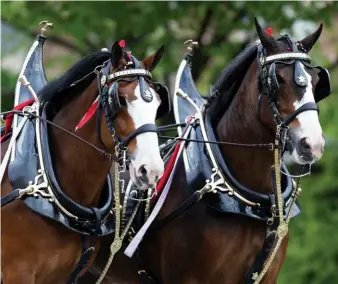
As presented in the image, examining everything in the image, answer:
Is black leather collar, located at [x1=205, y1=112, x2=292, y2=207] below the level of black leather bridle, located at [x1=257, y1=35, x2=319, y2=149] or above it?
below

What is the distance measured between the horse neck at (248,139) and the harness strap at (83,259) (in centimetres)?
89

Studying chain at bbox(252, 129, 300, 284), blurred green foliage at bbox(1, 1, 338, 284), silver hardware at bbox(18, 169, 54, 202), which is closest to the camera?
silver hardware at bbox(18, 169, 54, 202)

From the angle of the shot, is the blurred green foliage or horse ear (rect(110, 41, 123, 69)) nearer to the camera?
horse ear (rect(110, 41, 123, 69))

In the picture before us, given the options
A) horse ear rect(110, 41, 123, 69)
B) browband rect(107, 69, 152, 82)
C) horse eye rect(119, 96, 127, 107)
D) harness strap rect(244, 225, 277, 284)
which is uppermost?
horse ear rect(110, 41, 123, 69)

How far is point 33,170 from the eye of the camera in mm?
4191

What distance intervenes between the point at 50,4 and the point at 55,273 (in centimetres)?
464

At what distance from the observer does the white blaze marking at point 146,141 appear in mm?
3896

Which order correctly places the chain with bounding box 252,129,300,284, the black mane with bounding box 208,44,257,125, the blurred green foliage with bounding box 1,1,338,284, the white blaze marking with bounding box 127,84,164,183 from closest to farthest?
the white blaze marking with bounding box 127,84,164,183, the chain with bounding box 252,129,300,284, the black mane with bounding box 208,44,257,125, the blurred green foliage with bounding box 1,1,338,284

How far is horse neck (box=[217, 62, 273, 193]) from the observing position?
4512 mm

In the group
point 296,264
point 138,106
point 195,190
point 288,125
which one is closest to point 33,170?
point 138,106

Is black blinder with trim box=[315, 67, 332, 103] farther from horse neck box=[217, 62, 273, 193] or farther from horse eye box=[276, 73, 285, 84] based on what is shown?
horse neck box=[217, 62, 273, 193]

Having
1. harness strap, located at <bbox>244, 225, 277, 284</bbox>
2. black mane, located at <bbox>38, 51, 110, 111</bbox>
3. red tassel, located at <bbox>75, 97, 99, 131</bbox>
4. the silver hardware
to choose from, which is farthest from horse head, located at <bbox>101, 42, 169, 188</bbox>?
harness strap, located at <bbox>244, 225, 277, 284</bbox>

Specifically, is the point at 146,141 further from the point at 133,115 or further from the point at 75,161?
the point at 75,161

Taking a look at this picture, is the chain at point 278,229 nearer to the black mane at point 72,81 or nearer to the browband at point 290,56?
the browband at point 290,56
